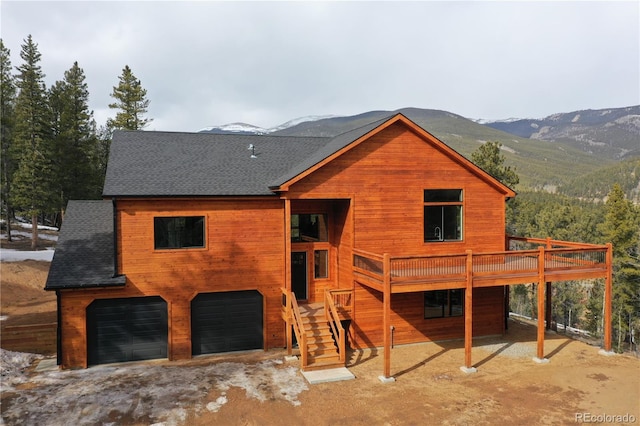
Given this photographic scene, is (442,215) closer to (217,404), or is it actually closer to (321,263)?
(321,263)

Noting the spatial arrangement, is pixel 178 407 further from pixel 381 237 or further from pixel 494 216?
pixel 494 216

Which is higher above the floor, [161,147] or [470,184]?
[161,147]

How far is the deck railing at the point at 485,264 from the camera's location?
1400cm

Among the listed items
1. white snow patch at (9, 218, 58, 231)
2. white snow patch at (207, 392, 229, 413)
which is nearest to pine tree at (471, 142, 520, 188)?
white snow patch at (207, 392, 229, 413)

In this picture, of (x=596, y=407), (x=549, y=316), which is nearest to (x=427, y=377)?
(x=596, y=407)

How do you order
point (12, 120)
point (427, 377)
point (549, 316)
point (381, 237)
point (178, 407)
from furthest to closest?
point (12, 120)
point (549, 316)
point (381, 237)
point (427, 377)
point (178, 407)

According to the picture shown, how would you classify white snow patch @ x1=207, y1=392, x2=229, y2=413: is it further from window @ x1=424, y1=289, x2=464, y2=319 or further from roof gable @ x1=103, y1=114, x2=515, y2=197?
window @ x1=424, y1=289, x2=464, y2=319

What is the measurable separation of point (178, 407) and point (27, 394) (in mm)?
4413

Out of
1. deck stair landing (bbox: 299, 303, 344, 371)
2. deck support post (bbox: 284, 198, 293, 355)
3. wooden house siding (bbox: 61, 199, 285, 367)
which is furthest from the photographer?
deck support post (bbox: 284, 198, 293, 355)

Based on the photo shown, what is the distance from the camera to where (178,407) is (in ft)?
36.7

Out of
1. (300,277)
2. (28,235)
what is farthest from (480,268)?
(28,235)

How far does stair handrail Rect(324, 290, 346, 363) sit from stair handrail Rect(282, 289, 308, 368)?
1.02 meters

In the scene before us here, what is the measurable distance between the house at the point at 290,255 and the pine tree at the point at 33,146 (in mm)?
19366

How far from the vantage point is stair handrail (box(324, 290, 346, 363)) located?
46.1 feet
